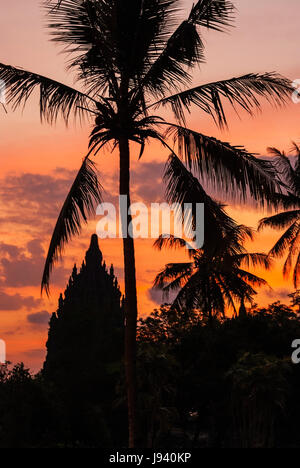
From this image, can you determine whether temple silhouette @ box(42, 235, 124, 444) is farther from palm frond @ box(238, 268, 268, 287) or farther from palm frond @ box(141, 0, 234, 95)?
palm frond @ box(141, 0, 234, 95)

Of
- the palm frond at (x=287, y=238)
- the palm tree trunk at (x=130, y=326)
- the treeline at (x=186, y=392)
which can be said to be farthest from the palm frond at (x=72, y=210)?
the palm frond at (x=287, y=238)

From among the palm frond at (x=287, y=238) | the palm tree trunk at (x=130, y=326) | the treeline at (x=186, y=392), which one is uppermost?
the palm frond at (x=287, y=238)

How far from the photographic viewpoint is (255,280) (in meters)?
32.9

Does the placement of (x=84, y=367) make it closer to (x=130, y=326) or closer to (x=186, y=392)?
(x=186, y=392)

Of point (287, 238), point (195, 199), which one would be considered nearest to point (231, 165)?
point (195, 199)

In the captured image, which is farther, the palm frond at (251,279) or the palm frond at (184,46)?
the palm frond at (251,279)

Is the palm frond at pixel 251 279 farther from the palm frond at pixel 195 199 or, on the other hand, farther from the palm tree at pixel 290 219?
the palm frond at pixel 195 199

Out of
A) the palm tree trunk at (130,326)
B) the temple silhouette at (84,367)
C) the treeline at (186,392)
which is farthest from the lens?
the temple silhouette at (84,367)

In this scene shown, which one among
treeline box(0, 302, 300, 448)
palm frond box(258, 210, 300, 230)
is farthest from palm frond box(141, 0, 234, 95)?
palm frond box(258, 210, 300, 230)

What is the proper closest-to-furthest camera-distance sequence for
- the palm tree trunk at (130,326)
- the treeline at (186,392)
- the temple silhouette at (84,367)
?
A: the palm tree trunk at (130,326) → the treeline at (186,392) → the temple silhouette at (84,367)

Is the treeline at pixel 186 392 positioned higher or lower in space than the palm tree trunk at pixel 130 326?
lower

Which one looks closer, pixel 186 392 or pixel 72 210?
pixel 72 210

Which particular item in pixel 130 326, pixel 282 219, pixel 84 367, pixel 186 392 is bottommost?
pixel 186 392
